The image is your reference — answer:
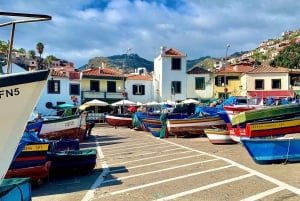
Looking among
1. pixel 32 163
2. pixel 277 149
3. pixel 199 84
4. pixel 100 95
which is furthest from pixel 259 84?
pixel 32 163

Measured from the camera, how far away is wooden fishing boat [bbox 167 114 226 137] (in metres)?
23.0

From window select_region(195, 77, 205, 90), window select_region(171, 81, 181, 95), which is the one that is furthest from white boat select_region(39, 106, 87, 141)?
window select_region(195, 77, 205, 90)

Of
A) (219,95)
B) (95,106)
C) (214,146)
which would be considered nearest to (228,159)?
(214,146)

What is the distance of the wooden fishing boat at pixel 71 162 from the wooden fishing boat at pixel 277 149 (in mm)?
5245

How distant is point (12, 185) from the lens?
22.5ft

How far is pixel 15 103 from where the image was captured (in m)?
6.23

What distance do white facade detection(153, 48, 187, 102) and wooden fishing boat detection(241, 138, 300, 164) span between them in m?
35.9

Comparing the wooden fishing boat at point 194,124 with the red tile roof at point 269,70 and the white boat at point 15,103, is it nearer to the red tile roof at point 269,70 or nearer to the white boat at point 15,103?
the white boat at point 15,103

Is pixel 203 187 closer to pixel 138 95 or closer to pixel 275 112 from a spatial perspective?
pixel 275 112

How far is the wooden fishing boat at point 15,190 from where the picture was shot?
6602 mm

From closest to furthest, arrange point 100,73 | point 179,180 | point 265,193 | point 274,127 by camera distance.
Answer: point 265,193 → point 179,180 → point 274,127 → point 100,73

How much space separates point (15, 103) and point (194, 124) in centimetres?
1783

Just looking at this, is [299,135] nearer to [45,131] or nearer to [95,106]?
[45,131]

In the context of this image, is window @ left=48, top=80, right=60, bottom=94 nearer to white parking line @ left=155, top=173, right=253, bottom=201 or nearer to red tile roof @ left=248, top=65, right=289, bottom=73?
red tile roof @ left=248, top=65, right=289, bottom=73
